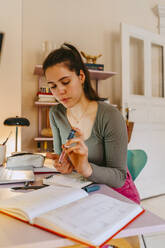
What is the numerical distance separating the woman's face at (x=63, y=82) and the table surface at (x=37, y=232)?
649mm

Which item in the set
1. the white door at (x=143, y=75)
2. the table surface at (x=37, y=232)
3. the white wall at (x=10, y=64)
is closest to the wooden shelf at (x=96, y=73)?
the white door at (x=143, y=75)

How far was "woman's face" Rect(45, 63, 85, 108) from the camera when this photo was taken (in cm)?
103

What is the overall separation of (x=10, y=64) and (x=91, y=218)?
60.2 inches

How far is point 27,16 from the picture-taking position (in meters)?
2.60

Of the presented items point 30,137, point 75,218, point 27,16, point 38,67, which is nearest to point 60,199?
point 75,218

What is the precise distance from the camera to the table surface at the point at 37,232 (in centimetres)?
40

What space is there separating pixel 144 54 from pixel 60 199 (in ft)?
8.85

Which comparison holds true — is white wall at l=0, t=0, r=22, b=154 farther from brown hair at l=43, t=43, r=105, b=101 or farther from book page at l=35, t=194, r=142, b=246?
book page at l=35, t=194, r=142, b=246

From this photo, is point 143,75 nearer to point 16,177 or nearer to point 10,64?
point 10,64

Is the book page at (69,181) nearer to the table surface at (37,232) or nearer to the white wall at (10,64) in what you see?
the table surface at (37,232)

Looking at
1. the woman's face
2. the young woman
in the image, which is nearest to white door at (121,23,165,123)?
the young woman

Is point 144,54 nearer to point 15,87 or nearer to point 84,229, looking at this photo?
point 15,87

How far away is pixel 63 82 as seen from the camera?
40.9 inches

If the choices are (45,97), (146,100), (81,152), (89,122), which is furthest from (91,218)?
(146,100)
